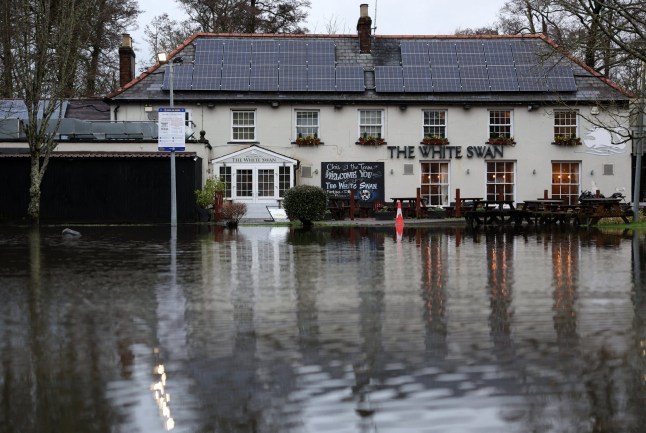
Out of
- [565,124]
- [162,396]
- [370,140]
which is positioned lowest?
[162,396]

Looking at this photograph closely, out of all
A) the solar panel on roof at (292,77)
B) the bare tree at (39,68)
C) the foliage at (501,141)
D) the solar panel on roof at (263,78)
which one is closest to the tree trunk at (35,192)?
the bare tree at (39,68)

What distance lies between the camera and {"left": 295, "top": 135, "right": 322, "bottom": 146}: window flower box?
3856cm

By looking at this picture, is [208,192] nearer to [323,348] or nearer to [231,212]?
[231,212]

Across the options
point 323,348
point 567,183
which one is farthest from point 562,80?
point 323,348

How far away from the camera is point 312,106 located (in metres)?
39.1

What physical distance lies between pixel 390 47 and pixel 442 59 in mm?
2711

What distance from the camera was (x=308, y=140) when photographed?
127 ft

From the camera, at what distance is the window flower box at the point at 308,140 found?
127 feet

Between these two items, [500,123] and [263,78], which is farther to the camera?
[500,123]

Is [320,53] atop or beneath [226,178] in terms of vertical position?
atop

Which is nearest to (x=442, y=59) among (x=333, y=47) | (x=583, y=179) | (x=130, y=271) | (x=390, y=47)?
(x=390, y=47)

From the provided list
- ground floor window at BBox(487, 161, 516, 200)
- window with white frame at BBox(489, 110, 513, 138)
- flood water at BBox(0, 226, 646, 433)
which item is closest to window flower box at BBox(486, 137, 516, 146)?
window with white frame at BBox(489, 110, 513, 138)

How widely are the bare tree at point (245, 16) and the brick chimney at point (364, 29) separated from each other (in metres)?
14.0

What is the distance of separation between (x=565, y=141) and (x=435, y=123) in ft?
20.2
